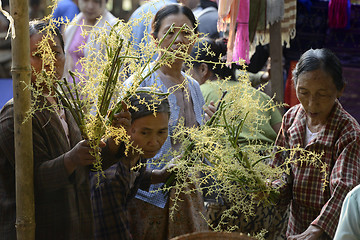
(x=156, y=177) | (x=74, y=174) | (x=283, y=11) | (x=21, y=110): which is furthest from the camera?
(x=283, y=11)

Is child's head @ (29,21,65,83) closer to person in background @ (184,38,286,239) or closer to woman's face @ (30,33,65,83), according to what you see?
woman's face @ (30,33,65,83)

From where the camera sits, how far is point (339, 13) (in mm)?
5719

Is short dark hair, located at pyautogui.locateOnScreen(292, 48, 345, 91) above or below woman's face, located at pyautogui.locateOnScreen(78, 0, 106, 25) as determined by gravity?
below

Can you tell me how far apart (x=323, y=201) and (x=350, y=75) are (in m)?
3.49

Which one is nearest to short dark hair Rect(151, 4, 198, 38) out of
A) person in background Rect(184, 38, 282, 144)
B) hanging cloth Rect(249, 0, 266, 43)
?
person in background Rect(184, 38, 282, 144)

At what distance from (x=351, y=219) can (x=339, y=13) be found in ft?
13.5

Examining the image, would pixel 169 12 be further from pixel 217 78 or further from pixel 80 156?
pixel 80 156

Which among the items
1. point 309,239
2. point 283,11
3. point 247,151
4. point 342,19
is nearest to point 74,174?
point 247,151

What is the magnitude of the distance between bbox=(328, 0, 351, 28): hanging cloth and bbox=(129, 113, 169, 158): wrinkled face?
12.1 ft

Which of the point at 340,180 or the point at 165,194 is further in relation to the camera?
the point at 165,194

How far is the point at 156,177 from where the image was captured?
2.88m

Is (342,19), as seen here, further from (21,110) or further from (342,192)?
(21,110)

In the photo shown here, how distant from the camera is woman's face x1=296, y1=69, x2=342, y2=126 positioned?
2.89 m

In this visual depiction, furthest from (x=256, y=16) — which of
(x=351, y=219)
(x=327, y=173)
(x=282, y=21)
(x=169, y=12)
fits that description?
(x=351, y=219)
